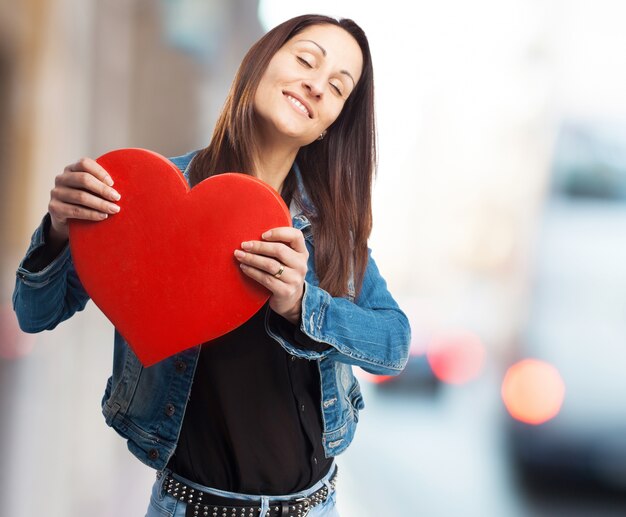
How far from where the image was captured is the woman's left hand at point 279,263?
891 mm

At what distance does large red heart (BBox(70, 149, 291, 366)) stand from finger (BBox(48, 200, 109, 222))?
0.02 m

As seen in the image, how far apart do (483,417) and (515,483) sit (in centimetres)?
188

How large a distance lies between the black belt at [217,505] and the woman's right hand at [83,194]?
0.35m

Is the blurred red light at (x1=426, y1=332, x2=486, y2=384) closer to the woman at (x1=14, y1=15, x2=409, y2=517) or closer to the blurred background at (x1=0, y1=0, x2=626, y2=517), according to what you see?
the blurred background at (x1=0, y1=0, x2=626, y2=517)

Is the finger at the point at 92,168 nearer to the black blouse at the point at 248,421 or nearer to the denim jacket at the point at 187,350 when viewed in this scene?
the denim jacket at the point at 187,350

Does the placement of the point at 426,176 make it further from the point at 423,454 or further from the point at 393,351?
the point at 393,351

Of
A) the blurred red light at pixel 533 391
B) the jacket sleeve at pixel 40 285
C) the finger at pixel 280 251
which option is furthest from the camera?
the blurred red light at pixel 533 391

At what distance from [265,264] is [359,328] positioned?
181 mm

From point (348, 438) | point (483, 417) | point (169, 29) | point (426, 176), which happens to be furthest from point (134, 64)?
point (426, 176)

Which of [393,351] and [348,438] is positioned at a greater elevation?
[393,351]

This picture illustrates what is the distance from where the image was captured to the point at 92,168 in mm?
951

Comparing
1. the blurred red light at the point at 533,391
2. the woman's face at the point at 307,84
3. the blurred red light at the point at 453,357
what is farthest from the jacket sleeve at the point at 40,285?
the blurred red light at the point at 453,357

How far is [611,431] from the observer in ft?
11.1

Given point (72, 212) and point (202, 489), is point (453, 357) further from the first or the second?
point (72, 212)
